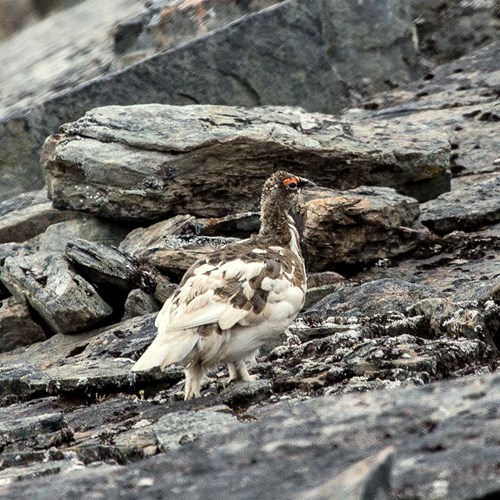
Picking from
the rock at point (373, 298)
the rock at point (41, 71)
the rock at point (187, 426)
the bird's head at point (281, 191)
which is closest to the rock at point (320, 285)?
the rock at point (373, 298)

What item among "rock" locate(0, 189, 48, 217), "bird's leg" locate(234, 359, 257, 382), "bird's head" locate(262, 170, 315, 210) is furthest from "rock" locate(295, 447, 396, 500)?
"rock" locate(0, 189, 48, 217)

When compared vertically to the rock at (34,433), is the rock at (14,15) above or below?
above

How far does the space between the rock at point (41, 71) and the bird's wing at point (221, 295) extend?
30.3 ft

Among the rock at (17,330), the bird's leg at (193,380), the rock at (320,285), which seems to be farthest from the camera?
the rock at (17,330)

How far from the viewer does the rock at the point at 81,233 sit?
50.3 ft

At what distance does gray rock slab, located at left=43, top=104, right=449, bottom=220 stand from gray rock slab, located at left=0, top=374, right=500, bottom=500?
822cm

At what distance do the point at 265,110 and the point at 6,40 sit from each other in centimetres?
1263

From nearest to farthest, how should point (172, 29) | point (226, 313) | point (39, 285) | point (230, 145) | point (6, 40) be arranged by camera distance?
1. point (226, 313)
2. point (39, 285)
3. point (230, 145)
4. point (172, 29)
5. point (6, 40)

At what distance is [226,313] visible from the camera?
9.58 meters

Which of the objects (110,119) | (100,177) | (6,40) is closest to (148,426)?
(100,177)

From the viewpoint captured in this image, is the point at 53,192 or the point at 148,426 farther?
the point at 53,192

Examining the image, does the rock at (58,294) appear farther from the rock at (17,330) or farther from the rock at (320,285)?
the rock at (320,285)

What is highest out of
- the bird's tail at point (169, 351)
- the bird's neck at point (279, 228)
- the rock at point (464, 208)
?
the bird's tail at point (169, 351)

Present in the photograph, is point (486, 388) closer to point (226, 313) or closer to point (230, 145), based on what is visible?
point (226, 313)
